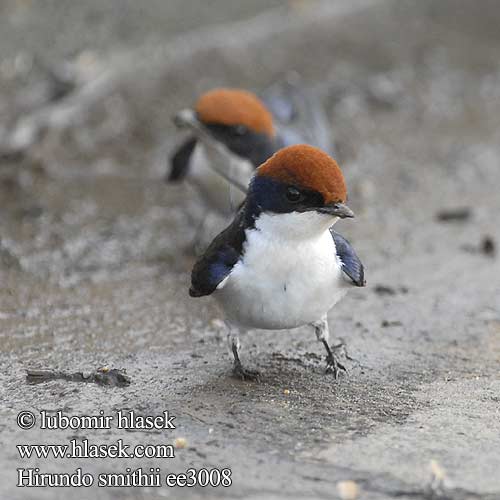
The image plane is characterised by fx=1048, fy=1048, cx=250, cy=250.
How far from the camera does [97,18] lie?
7957 mm

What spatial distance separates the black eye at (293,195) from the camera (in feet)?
13.8

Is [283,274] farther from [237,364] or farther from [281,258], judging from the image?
[237,364]

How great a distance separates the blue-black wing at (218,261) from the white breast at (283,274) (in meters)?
0.04

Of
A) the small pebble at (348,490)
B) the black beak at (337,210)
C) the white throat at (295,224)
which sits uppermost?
the black beak at (337,210)

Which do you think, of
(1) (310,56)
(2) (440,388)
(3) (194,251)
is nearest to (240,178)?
(3) (194,251)

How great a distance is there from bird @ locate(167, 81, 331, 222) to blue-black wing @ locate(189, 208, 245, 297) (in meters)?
1.72

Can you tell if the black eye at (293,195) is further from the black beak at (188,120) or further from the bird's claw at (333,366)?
the black beak at (188,120)

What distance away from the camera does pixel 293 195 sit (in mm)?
4211

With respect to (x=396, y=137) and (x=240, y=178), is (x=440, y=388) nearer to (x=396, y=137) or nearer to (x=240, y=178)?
(x=240, y=178)

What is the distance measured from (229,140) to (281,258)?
2.06 metres

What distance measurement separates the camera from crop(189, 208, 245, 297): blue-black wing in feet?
14.3

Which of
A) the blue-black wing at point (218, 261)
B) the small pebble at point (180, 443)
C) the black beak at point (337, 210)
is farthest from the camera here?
the blue-black wing at point (218, 261)

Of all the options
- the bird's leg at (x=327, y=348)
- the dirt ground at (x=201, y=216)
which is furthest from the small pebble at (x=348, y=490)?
the bird's leg at (x=327, y=348)

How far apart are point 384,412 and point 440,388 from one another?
424 millimetres
